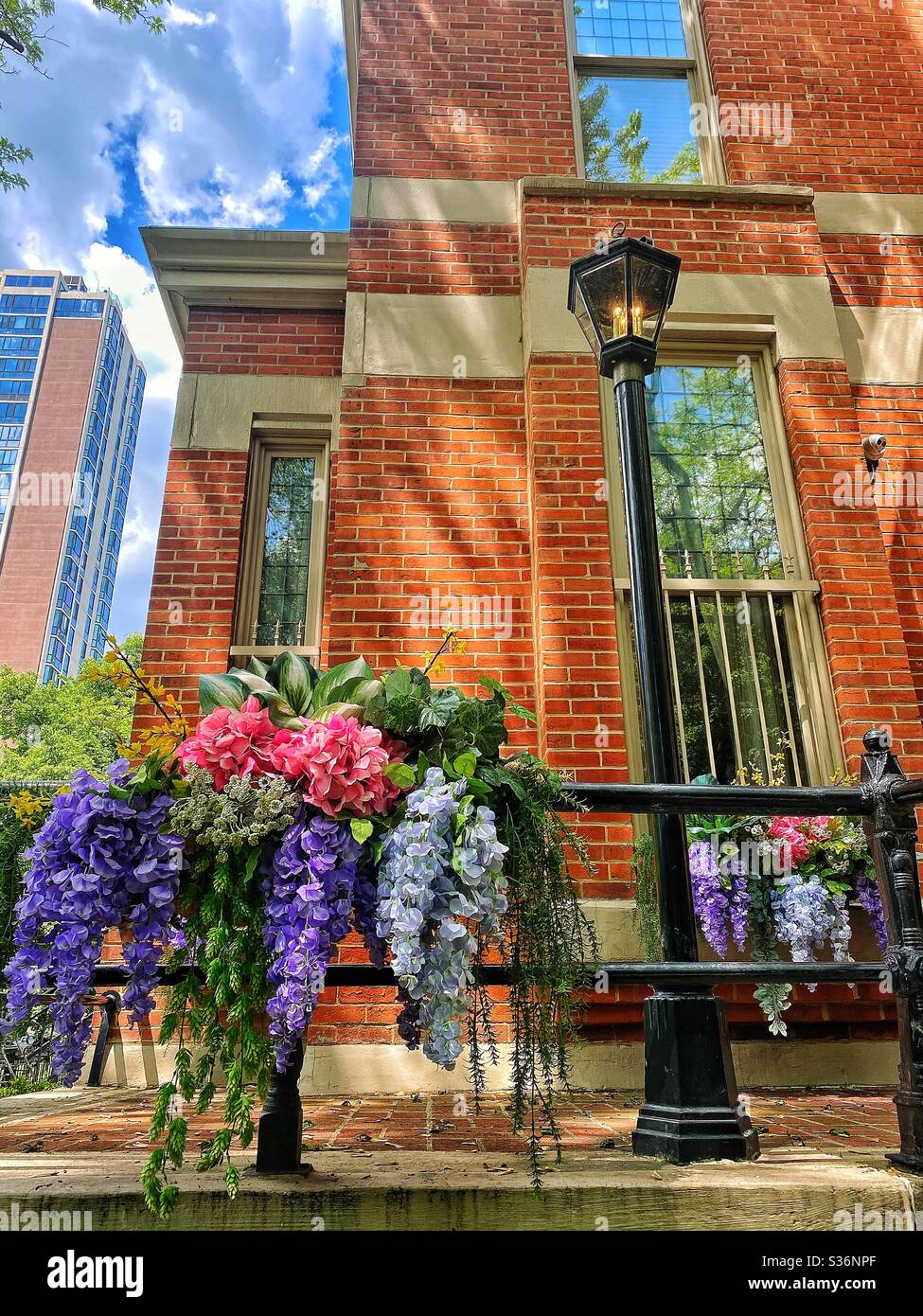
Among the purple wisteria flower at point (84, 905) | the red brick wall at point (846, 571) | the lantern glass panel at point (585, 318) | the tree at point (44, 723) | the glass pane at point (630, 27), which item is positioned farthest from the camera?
the tree at point (44, 723)

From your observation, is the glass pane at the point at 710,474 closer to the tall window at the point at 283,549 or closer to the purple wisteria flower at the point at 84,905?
the tall window at the point at 283,549

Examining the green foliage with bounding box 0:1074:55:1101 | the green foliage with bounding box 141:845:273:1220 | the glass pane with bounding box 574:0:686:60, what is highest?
the glass pane with bounding box 574:0:686:60

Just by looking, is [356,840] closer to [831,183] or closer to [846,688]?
[846,688]

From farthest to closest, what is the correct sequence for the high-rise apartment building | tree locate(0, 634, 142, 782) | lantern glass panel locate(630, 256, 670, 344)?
the high-rise apartment building, tree locate(0, 634, 142, 782), lantern glass panel locate(630, 256, 670, 344)

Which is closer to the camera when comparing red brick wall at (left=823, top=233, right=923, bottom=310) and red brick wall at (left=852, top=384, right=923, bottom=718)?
red brick wall at (left=852, top=384, right=923, bottom=718)

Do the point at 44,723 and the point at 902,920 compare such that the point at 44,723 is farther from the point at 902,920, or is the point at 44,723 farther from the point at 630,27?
the point at 902,920

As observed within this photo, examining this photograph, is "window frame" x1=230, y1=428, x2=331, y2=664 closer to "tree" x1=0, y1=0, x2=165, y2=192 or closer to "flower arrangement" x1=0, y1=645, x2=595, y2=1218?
"flower arrangement" x1=0, y1=645, x2=595, y2=1218

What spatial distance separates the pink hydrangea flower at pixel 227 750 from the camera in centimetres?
164

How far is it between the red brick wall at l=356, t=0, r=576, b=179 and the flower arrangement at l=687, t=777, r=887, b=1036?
429 cm

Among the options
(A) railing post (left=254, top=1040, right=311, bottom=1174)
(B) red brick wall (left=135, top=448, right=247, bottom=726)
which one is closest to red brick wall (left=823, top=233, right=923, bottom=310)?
(B) red brick wall (left=135, top=448, right=247, bottom=726)

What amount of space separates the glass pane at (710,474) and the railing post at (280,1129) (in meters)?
3.61

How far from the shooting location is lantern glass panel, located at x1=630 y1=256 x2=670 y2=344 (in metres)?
2.75

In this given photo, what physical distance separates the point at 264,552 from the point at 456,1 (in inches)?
167

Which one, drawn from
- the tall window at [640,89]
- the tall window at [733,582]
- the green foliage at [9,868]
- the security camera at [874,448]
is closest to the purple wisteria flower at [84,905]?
the green foliage at [9,868]
